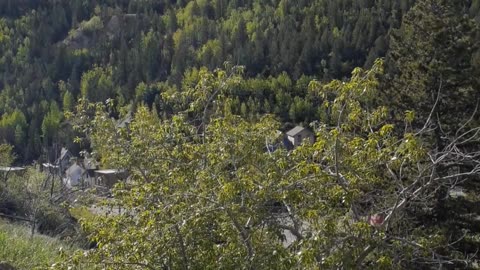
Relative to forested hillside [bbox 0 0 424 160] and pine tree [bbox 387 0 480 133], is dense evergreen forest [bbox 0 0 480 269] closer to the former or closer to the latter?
pine tree [bbox 387 0 480 133]

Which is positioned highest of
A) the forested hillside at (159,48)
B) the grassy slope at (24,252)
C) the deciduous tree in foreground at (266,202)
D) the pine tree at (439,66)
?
the deciduous tree in foreground at (266,202)

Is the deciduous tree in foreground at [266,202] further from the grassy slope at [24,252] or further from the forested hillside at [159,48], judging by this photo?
the forested hillside at [159,48]

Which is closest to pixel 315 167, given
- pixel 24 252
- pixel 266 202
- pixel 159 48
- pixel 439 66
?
pixel 266 202

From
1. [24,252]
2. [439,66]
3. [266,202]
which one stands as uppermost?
[266,202]

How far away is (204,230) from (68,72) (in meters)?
112

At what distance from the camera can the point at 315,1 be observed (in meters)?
108

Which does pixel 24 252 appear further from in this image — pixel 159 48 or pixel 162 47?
pixel 162 47

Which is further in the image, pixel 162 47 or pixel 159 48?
pixel 162 47

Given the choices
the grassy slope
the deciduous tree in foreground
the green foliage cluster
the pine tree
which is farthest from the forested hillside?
the deciduous tree in foreground

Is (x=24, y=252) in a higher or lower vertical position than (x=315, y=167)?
lower

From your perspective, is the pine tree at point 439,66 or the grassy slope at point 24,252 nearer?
the grassy slope at point 24,252

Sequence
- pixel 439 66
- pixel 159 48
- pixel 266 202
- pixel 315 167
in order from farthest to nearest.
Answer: pixel 159 48, pixel 439 66, pixel 266 202, pixel 315 167

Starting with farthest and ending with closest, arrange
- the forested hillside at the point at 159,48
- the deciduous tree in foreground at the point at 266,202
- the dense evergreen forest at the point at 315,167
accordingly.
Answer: the forested hillside at the point at 159,48 < the dense evergreen forest at the point at 315,167 < the deciduous tree in foreground at the point at 266,202

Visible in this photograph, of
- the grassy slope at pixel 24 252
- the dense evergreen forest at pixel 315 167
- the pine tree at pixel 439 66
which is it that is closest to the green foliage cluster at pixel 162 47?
the pine tree at pixel 439 66
